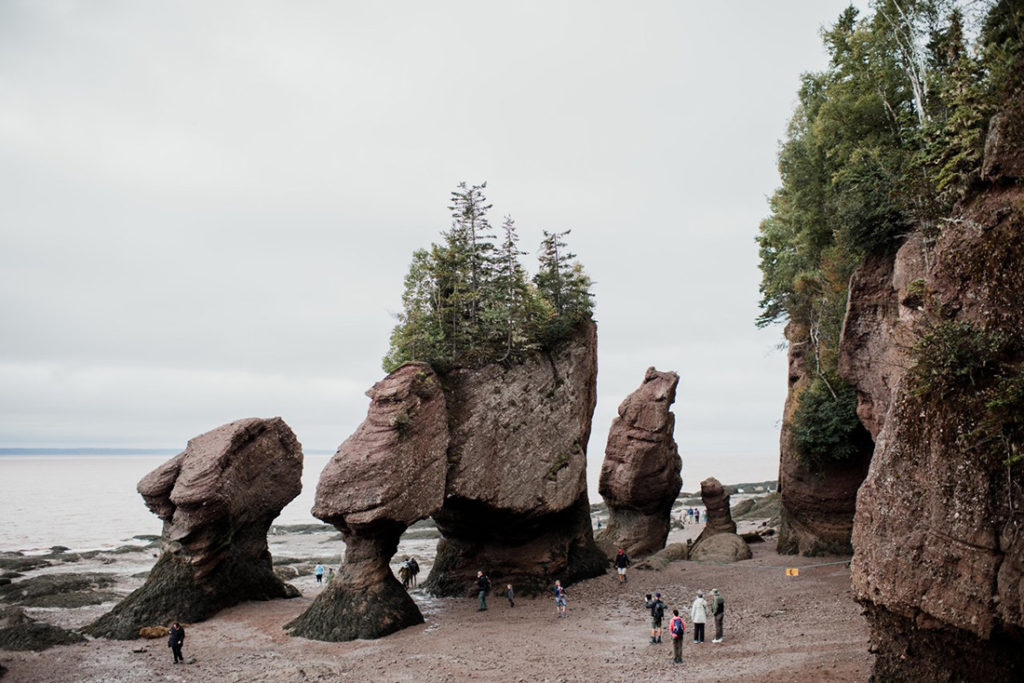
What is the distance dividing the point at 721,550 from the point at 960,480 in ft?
81.7

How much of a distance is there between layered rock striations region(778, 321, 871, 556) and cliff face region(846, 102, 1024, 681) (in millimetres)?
18731

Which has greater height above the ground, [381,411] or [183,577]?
[381,411]

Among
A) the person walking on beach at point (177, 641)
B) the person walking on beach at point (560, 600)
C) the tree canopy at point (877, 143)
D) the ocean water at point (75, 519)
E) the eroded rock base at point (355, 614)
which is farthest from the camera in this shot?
the ocean water at point (75, 519)

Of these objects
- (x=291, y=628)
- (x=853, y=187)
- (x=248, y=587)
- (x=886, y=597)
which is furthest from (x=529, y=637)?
(x=853, y=187)

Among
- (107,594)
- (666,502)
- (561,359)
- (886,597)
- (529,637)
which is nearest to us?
(886,597)

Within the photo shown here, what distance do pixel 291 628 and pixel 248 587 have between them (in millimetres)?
6757

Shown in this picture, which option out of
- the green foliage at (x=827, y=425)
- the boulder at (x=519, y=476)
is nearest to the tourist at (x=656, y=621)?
the boulder at (x=519, y=476)

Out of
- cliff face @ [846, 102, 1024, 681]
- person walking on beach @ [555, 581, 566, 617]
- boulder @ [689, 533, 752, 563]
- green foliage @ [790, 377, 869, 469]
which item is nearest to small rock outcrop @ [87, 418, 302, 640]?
person walking on beach @ [555, 581, 566, 617]

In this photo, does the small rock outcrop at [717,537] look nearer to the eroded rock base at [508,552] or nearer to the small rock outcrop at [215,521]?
the eroded rock base at [508,552]

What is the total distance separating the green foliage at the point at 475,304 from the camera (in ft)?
96.0

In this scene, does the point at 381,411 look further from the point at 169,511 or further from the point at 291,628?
the point at 169,511

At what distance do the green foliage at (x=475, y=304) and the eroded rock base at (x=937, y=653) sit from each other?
64.5 feet

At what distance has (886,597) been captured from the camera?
11648mm

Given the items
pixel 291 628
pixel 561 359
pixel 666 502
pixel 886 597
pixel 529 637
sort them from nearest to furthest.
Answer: pixel 886 597
pixel 529 637
pixel 291 628
pixel 561 359
pixel 666 502
